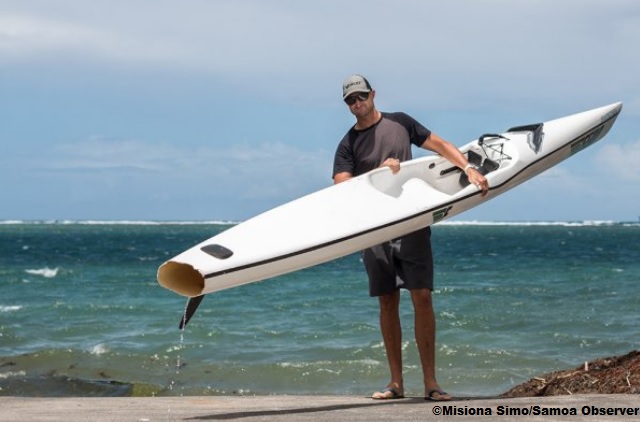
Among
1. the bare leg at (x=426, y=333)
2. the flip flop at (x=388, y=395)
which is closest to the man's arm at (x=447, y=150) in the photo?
the bare leg at (x=426, y=333)

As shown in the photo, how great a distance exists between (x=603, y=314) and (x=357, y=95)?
1288 cm

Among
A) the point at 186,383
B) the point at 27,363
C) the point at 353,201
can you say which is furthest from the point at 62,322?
the point at 353,201

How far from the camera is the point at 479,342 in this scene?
13961mm

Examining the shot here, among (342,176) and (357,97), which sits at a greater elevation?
(357,97)

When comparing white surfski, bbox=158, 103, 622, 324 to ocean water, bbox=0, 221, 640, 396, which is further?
ocean water, bbox=0, 221, 640, 396

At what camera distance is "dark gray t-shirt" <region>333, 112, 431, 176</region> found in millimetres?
5805

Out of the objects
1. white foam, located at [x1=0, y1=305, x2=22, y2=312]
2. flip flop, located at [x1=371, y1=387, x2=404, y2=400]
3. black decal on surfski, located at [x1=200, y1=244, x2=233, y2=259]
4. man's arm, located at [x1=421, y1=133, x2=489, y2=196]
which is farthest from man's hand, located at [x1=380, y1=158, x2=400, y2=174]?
white foam, located at [x1=0, y1=305, x2=22, y2=312]

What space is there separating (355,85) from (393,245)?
1.01 metres

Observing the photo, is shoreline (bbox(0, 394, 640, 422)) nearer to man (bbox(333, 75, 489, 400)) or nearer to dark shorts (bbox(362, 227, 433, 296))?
man (bbox(333, 75, 489, 400))

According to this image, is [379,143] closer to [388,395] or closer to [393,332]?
[393,332]

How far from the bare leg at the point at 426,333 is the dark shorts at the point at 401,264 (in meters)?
0.08

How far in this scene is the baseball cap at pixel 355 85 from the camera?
5.67 metres

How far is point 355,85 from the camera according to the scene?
5680mm

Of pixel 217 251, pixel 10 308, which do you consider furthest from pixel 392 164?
pixel 10 308
